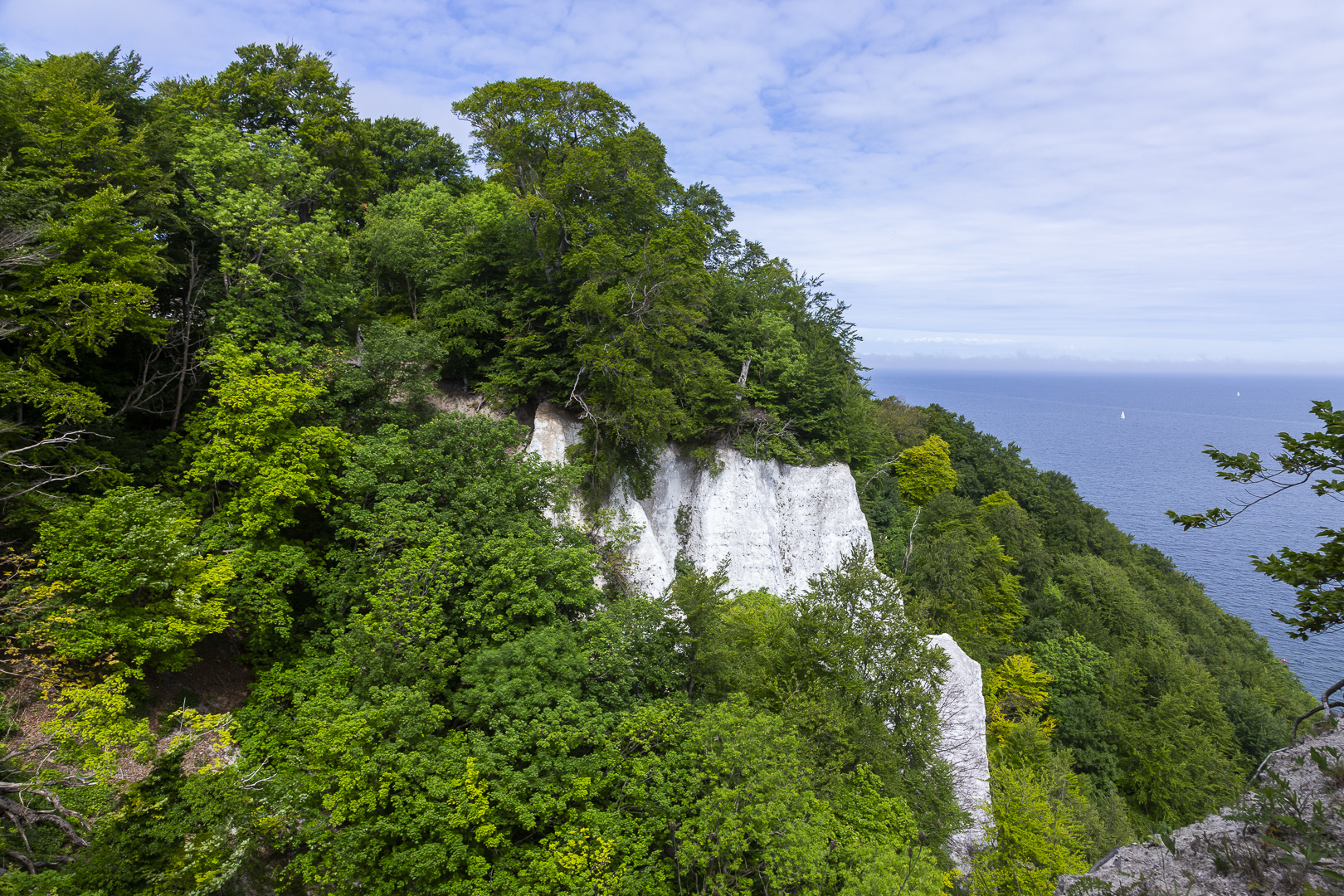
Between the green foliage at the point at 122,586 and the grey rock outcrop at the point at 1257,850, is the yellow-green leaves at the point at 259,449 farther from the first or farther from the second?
the grey rock outcrop at the point at 1257,850

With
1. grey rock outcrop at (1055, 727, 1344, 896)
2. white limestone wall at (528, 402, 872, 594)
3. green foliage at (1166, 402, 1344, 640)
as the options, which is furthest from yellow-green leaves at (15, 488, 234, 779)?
green foliage at (1166, 402, 1344, 640)

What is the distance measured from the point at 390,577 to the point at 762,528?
1724 centimetres

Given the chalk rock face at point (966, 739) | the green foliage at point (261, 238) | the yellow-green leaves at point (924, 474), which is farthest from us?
the yellow-green leaves at point (924, 474)

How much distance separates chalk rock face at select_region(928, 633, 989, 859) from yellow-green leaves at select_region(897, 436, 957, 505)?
22.4 metres

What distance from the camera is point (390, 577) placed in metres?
12.1

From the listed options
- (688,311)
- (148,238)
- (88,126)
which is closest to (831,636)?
(688,311)

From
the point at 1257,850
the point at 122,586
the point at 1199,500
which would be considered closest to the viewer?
the point at 1257,850

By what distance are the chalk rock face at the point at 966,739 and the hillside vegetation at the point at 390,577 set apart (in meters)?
0.85

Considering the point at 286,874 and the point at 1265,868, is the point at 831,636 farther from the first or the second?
the point at 286,874

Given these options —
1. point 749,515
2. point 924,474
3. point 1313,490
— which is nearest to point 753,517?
point 749,515

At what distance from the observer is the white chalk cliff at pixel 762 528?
66.0ft

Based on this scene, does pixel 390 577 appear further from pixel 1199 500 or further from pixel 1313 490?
pixel 1199 500

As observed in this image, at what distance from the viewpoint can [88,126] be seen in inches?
487

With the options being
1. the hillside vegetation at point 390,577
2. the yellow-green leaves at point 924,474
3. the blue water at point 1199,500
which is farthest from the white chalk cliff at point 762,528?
the yellow-green leaves at point 924,474
